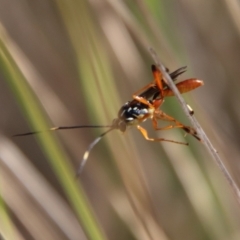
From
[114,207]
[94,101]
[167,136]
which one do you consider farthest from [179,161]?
[94,101]

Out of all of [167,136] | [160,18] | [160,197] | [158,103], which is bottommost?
[160,197]

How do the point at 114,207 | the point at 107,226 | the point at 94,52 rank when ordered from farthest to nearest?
the point at 107,226
the point at 114,207
the point at 94,52

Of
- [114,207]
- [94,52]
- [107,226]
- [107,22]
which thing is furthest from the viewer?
[107,226]

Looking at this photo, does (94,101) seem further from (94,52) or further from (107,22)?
(107,22)

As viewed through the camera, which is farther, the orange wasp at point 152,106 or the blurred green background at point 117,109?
the blurred green background at point 117,109

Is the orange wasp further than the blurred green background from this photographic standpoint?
No

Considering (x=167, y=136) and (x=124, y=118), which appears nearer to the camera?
(x=124, y=118)

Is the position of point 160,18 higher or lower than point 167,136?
higher

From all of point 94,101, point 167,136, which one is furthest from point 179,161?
point 94,101
